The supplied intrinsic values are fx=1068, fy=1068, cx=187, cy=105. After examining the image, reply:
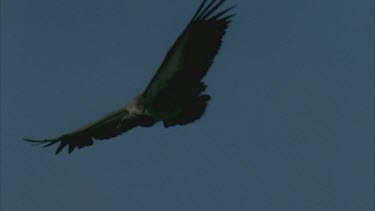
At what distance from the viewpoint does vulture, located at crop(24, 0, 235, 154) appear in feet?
49.0

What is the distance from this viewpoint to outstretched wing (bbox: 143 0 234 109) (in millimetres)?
14914

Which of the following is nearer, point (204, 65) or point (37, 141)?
point (204, 65)

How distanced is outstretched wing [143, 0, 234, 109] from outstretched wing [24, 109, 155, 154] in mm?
735

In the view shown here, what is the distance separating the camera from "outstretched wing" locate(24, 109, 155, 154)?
632 inches

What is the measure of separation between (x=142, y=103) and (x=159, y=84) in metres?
0.53

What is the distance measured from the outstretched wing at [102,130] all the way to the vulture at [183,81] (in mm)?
17

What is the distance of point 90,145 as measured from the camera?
55.7 feet

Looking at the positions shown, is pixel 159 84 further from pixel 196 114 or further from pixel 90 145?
pixel 90 145

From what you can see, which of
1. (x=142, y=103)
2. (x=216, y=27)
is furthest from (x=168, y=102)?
(x=216, y=27)

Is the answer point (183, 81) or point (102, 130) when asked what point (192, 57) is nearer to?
point (183, 81)

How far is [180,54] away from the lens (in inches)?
590

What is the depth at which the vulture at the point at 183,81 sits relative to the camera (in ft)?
49.0

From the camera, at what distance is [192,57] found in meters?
15.0

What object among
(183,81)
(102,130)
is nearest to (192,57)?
(183,81)
